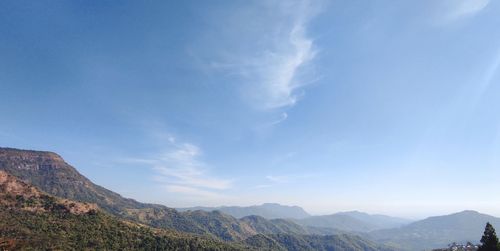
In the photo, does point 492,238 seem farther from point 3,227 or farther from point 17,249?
point 3,227

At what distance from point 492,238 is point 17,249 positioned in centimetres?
18670

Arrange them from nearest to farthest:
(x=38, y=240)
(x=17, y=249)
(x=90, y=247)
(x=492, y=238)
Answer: (x=492, y=238) < (x=17, y=249) < (x=38, y=240) < (x=90, y=247)

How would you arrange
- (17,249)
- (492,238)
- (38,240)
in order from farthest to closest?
(38,240) → (17,249) → (492,238)

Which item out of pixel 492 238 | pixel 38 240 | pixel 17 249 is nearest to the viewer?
pixel 492 238

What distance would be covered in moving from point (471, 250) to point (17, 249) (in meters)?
234

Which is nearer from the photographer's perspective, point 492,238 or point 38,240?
point 492,238

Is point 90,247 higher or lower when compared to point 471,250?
lower

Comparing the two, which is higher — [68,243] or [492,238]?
[492,238]

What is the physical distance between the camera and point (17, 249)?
16238 cm

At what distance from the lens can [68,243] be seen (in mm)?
189750

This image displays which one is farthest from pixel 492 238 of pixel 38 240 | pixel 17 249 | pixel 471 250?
pixel 38 240

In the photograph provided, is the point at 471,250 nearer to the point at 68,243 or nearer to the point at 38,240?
the point at 68,243

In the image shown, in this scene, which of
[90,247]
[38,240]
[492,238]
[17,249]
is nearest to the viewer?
[492,238]

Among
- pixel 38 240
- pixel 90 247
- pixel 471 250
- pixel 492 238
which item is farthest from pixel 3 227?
pixel 471 250
